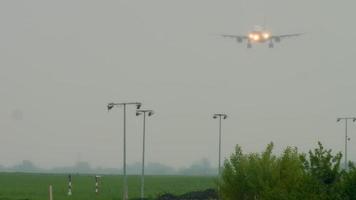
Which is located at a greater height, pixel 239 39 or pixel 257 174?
pixel 239 39

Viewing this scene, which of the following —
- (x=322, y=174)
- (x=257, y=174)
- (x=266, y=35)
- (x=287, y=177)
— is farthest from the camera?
(x=266, y=35)

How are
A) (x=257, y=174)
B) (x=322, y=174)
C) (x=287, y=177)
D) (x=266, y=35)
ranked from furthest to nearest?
1. (x=266, y=35)
2. (x=257, y=174)
3. (x=287, y=177)
4. (x=322, y=174)

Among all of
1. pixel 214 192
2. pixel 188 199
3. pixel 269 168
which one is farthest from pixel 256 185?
pixel 214 192

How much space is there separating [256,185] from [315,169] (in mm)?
19536

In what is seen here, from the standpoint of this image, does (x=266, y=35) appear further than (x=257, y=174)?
Yes

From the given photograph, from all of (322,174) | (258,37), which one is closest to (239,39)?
(258,37)

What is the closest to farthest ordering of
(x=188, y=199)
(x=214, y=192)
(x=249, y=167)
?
(x=249, y=167)
(x=188, y=199)
(x=214, y=192)

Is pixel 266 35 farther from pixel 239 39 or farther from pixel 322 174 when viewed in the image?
pixel 322 174

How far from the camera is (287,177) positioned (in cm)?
5309

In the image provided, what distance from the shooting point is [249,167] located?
61719 millimetres

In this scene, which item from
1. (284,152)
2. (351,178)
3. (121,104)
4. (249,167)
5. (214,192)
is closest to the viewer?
(351,178)

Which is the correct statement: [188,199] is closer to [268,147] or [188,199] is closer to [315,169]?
[268,147]

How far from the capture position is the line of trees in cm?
3919

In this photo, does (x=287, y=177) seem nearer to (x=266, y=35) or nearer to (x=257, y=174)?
(x=257, y=174)
